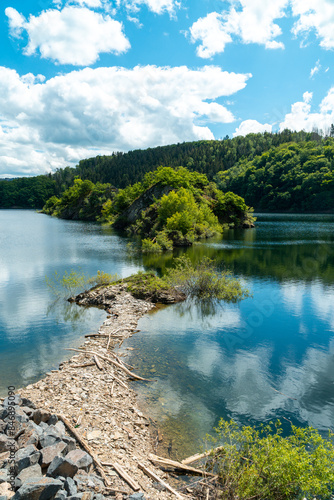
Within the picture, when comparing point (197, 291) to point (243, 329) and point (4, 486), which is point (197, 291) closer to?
point (243, 329)

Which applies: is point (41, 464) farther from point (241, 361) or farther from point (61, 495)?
point (241, 361)

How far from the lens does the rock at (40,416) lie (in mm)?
10164

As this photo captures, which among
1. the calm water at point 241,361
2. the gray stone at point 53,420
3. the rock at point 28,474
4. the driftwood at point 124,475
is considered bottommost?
the calm water at point 241,361

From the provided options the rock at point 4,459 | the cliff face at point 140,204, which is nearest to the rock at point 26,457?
the rock at point 4,459

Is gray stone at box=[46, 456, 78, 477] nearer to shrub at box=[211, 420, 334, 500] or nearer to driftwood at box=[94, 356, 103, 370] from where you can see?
shrub at box=[211, 420, 334, 500]

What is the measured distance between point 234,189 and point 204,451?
188m

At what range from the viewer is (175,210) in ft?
230

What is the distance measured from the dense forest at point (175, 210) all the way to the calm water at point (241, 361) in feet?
105

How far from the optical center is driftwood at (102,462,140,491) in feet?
26.4

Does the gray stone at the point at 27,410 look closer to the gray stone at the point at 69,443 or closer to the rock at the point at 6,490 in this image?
the gray stone at the point at 69,443

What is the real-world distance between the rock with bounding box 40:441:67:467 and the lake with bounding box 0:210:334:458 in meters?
3.92

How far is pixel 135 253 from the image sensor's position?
2096 inches

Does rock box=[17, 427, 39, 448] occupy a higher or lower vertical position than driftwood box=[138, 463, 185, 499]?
higher

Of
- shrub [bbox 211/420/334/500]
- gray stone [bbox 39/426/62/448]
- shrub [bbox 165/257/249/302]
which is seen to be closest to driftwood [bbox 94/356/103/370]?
gray stone [bbox 39/426/62/448]
